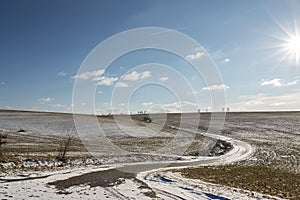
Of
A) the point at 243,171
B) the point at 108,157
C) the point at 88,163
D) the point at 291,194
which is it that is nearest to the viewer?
the point at 291,194

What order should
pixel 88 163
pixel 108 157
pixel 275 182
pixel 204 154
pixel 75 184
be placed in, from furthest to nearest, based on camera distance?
pixel 204 154, pixel 108 157, pixel 88 163, pixel 275 182, pixel 75 184

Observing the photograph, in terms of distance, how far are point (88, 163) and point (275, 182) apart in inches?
636

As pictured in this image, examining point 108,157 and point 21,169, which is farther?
point 108,157

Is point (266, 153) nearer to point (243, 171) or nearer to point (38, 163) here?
point (243, 171)

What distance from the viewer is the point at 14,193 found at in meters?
15.7

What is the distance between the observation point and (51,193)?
53.1ft

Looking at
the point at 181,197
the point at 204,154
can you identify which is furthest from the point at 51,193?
the point at 204,154

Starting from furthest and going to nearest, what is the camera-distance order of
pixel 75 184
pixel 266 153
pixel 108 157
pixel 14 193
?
pixel 266 153
pixel 108 157
pixel 75 184
pixel 14 193

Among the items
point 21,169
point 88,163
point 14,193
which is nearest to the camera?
point 14,193

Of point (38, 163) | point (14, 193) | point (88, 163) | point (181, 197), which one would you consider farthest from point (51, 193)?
point (88, 163)

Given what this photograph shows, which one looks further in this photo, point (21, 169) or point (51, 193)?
point (21, 169)

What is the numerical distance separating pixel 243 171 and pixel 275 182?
4946 millimetres

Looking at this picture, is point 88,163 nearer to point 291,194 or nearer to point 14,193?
point 14,193

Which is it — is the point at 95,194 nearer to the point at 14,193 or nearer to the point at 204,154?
the point at 14,193
